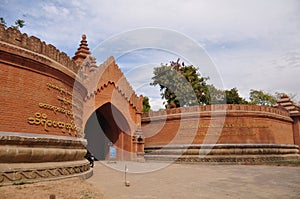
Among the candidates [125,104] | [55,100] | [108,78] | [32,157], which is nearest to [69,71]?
[55,100]

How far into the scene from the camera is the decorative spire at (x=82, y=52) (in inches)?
977

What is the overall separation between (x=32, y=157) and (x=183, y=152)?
551 inches

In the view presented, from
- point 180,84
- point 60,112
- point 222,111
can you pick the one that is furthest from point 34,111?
→ point 180,84

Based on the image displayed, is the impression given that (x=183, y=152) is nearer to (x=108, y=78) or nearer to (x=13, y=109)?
(x=108, y=78)

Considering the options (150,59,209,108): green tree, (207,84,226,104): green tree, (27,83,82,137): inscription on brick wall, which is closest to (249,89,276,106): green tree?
(207,84,226,104): green tree

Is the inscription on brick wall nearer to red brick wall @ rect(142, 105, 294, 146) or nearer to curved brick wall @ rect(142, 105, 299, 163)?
curved brick wall @ rect(142, 105, 299, 163)

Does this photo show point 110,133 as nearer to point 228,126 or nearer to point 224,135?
point 224,135

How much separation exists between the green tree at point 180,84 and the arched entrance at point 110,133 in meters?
11.3

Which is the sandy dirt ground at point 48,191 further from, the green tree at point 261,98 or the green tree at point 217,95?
the green tree at point 261,98

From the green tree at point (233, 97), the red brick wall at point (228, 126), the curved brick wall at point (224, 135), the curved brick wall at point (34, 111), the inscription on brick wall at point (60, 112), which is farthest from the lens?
the green tree at point (233, 97)

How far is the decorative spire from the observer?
24828mm

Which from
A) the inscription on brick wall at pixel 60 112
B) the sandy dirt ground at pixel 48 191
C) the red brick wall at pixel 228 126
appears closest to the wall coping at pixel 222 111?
the red brick wall at pixel 228 126

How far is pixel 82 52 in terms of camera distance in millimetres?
25062

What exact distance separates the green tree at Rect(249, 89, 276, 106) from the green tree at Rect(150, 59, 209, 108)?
18.7 m
